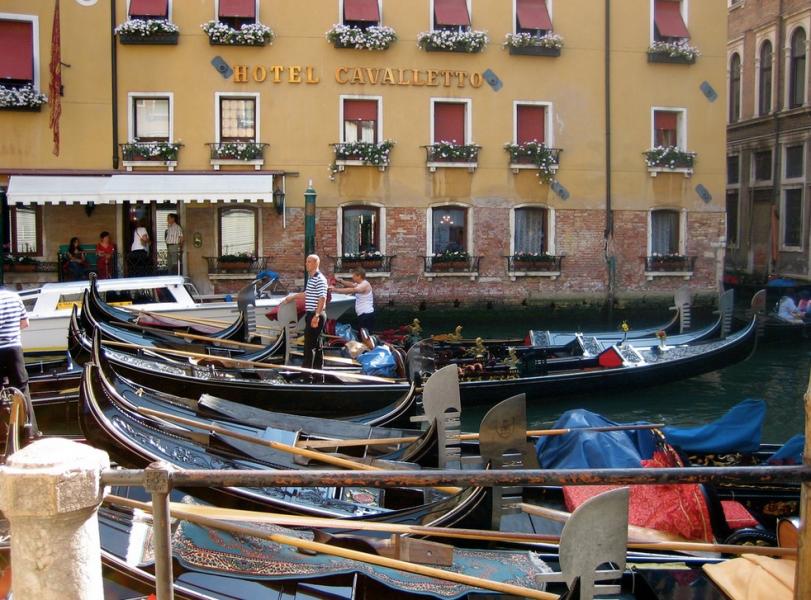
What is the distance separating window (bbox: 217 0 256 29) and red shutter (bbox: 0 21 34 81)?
6.75 feet

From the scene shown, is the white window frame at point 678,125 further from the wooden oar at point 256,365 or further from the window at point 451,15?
the wooden oar at point 256,365

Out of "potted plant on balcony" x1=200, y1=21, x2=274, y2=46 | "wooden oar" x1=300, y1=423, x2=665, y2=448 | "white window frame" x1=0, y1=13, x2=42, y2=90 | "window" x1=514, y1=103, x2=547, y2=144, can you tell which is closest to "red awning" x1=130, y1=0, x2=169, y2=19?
"potted plant on balcony" x1=200, y1=21, x2=274, y2=46

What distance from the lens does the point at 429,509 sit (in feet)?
9.20

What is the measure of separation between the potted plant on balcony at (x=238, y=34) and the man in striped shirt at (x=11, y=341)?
6475 millimetres

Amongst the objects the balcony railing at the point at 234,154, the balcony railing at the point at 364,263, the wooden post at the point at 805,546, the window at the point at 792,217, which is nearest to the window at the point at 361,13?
the balcony railing at the point at 234,154

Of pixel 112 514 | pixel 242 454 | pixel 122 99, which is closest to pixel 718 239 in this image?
pixel 122 99

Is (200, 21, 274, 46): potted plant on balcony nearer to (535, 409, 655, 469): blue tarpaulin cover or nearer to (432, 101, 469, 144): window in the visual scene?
(432, 101, 469, 144): window

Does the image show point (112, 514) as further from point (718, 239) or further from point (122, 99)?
point (718, 239)

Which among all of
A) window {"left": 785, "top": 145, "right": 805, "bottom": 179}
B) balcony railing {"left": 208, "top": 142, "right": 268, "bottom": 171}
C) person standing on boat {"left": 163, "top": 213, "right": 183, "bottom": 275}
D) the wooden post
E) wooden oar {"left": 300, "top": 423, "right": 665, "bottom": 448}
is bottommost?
wooden oar {"left": 300, "top": 423, "right": 665, "bottom": 448}

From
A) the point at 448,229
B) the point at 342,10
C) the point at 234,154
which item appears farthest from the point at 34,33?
the point at 448,229

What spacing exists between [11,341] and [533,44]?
8092mm

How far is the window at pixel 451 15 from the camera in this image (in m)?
10.9

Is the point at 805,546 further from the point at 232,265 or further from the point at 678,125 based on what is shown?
the point at 678,125

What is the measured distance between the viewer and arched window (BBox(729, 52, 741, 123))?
15.6 m
